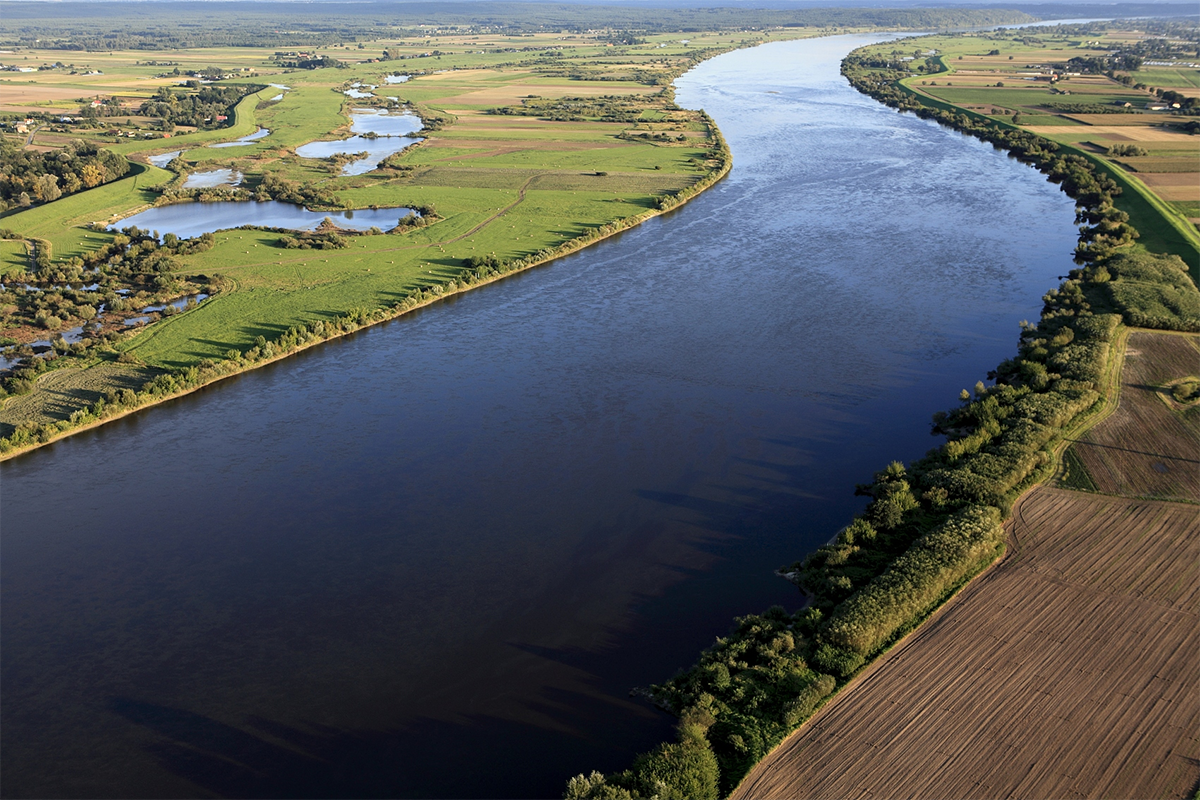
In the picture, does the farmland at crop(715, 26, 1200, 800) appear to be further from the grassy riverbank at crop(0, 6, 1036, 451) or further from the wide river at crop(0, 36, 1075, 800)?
the grassy riverbank at crop(0, 6, 1036, 451)

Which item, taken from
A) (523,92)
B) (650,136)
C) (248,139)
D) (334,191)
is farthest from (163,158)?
(523,92)

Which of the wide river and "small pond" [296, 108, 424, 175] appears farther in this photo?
"small pond" [296, 108, 424, 175]

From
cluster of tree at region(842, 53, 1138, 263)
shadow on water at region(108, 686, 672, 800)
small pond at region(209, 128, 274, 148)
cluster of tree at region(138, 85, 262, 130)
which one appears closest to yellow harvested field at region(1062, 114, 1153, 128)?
cluster of tree at region(842, 53, 1138, 263)

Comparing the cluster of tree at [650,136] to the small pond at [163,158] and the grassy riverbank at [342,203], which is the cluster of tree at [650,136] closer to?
the grassy riverbank at [342,203]

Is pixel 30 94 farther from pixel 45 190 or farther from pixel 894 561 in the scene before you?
pixel 894 561

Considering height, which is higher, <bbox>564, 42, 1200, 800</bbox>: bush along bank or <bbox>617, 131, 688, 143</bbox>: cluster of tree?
<bbox>617, 131, 688, 143</bbox>: cluster of tree

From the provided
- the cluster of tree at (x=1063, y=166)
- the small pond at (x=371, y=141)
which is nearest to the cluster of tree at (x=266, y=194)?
the small pond at (x=371, y=141)

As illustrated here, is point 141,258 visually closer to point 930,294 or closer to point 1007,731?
point 930,294
